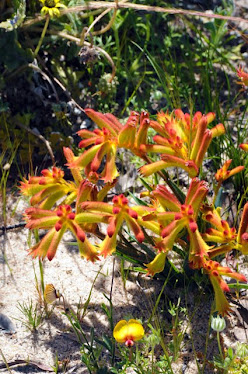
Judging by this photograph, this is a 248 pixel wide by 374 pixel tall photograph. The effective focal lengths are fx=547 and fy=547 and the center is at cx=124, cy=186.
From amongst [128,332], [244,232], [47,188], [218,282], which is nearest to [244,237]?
[244,232]

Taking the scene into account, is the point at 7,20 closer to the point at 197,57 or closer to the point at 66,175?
the point at 66,175

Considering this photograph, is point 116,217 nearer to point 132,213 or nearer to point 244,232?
point 132,213

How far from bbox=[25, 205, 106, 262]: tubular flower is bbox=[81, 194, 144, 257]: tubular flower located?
0.12ft

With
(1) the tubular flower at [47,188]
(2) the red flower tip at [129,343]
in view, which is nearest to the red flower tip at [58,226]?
(1) the tubular flower at [47,188]

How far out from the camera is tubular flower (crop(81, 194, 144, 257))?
1.96 meters

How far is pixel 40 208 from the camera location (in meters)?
2.18

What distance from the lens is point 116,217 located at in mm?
1988

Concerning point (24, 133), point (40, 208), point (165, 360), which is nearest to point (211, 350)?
point (165, 360)

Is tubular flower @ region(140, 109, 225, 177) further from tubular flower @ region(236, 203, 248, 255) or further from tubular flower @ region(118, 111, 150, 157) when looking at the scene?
tubular flower @ region(236, 203, 248, 255)

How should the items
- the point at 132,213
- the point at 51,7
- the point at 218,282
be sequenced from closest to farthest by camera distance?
1. the point at 132,213
2. the point at 218,282
3. the point at 51,7

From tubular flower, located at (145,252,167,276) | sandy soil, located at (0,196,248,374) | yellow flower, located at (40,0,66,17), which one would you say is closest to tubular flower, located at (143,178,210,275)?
tubular flower, located at (145,252,167,276)

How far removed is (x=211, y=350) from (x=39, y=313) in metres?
0.79

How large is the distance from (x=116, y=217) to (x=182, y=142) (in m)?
0.43

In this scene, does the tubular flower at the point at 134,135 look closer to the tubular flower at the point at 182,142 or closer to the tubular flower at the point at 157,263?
the tubular flower at the point at 182,142
